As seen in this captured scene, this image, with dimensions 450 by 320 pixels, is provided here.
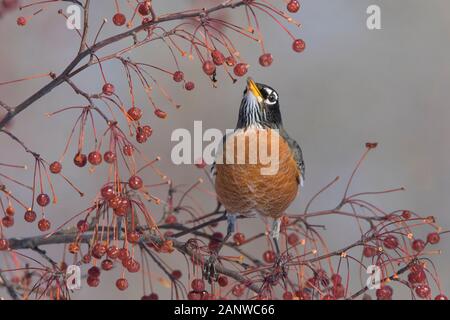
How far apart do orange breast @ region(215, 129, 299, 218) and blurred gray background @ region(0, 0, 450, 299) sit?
142 cm

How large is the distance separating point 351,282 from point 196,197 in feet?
3.98

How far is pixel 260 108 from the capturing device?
3.37 metres

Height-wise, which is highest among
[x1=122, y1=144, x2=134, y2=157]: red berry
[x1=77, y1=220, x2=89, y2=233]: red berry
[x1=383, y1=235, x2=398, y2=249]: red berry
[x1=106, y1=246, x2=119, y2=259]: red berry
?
[x1=122, y1=144, x2=134, y2=157]: red berry

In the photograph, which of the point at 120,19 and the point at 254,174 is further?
the point at 254,174

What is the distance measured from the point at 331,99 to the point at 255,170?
7.61 ft

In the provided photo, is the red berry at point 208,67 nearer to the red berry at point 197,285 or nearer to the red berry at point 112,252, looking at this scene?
the red berry at point 112,252

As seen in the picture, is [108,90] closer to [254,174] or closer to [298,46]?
[298,46]

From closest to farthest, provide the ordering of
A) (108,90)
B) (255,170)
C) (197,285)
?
(108,90), (197,285), (255,170)

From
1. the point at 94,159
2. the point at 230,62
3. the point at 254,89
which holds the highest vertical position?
the point at 254,89

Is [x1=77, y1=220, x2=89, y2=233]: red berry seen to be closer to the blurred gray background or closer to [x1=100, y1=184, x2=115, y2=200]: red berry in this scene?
[x1=100, y1=184, x2=115, y2=200]: red berry

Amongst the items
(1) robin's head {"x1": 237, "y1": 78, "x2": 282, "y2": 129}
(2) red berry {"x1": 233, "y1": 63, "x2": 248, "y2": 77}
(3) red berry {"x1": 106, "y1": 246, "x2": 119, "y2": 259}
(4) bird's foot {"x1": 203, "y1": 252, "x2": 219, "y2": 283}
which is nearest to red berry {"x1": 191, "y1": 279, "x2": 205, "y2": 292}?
(4) bird's foot {"x1": 203, "y1": 252, "x2": 219, "y2": 283}

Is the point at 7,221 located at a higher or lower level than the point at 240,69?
lower

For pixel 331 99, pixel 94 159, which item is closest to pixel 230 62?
pixel 94 159

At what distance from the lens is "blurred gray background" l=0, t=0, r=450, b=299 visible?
482 centimetres
